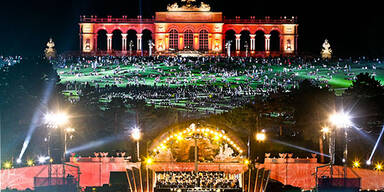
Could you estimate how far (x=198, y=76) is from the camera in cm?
6234

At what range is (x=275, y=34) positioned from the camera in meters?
95.6

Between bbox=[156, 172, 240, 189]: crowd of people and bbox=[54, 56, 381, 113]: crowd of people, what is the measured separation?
25468mm

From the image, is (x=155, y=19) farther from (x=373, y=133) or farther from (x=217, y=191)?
(x=217, y=191)

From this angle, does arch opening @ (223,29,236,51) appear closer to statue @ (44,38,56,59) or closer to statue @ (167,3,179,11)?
statue @ (167,3,179,11)

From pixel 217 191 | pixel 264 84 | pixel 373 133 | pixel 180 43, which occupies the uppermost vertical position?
pixel 180 43

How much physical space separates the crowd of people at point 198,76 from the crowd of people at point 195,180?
25468mm

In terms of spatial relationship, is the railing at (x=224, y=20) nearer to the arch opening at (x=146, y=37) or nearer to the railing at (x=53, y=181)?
the arch opening at (x=146, y=37)

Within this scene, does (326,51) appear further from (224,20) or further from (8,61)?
(8,61)

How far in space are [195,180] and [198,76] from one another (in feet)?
131

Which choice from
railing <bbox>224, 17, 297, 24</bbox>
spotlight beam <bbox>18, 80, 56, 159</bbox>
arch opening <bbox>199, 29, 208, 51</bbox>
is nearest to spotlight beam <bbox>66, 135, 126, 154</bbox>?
spotlight beam <bbox>18, 80, 56, 159</bbox>

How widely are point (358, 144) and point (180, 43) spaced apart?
5244 centimetres

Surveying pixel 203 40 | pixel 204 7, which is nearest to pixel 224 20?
pixel 204 7

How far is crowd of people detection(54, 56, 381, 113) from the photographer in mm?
53375

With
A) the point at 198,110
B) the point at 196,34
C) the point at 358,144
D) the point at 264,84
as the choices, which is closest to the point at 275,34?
the point at 196,34
